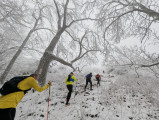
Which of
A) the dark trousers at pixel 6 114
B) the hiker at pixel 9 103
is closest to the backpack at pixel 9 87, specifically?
the hiker at pixel 9 103

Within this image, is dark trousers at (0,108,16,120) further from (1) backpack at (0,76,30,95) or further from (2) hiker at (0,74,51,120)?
(1) backpack at (0,76,30,95)

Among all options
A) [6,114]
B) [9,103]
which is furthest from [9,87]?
[6,114]

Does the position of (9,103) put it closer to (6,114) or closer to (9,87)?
(6,114)

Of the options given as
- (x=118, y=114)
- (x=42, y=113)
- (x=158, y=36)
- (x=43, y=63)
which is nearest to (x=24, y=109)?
(x=42, y=113)

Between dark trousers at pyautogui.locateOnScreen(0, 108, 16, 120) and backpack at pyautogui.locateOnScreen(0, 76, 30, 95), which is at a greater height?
backpack at pyautogui.locateOnScreen(0, 76, 30, 95)

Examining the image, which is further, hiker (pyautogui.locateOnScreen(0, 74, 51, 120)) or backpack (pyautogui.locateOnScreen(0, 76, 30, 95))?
backpack (pyautogui.locateOnScreen(0, 76, 30, 95))

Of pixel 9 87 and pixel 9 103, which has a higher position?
pixel 9 87

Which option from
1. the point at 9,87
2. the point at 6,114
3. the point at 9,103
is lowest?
the point at 6,114

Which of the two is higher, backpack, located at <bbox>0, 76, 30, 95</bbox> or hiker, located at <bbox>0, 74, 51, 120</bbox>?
backpack, located at <bbox>0, 76, 30, 95</bbox>

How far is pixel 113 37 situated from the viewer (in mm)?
4176

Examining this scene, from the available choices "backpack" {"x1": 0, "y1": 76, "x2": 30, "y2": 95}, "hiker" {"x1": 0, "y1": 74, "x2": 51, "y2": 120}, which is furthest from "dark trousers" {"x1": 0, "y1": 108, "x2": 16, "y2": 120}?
"backpack" {"x1": 0, "y1": 76, "x2": 30, "y2": 95}

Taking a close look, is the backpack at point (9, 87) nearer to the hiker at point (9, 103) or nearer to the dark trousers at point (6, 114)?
the hiker at point (9, 103)

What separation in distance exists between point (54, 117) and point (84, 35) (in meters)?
6.71

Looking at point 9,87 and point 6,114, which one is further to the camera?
point 9,87
